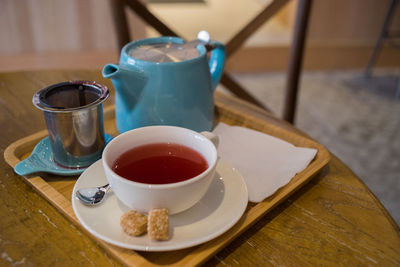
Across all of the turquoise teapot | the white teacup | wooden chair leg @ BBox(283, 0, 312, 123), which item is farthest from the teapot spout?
wooden chair leg @ BBox(283, 0, 312, 123)

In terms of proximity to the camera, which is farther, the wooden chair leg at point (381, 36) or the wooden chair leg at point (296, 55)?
the wooden chair leg at point (381, 36)

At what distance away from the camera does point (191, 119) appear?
1.90 feet

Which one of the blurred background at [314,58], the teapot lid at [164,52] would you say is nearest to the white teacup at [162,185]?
the teapot lid at [164,52]

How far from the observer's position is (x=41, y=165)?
20.0 inches

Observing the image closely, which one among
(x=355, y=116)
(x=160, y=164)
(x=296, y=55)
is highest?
(x=160, y=164)

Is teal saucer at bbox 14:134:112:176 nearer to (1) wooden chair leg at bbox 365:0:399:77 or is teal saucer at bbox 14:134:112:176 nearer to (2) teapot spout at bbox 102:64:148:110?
(2) teapot spout at bbox 102:64:148:110

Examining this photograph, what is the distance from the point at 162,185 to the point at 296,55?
0.87 metres

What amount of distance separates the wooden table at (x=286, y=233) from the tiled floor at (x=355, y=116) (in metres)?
0.88

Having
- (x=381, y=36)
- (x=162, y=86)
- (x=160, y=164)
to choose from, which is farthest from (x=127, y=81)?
(x=381, y=36)

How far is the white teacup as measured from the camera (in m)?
0.37

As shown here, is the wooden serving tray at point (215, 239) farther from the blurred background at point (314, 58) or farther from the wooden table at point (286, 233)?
the blurred background at point (314, 58)

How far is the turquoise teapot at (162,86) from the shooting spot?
0.54 m

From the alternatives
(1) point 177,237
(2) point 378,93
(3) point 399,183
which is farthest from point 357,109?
(1) point 177,237

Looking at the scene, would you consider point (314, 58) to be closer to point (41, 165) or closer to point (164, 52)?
point (164, 52)
